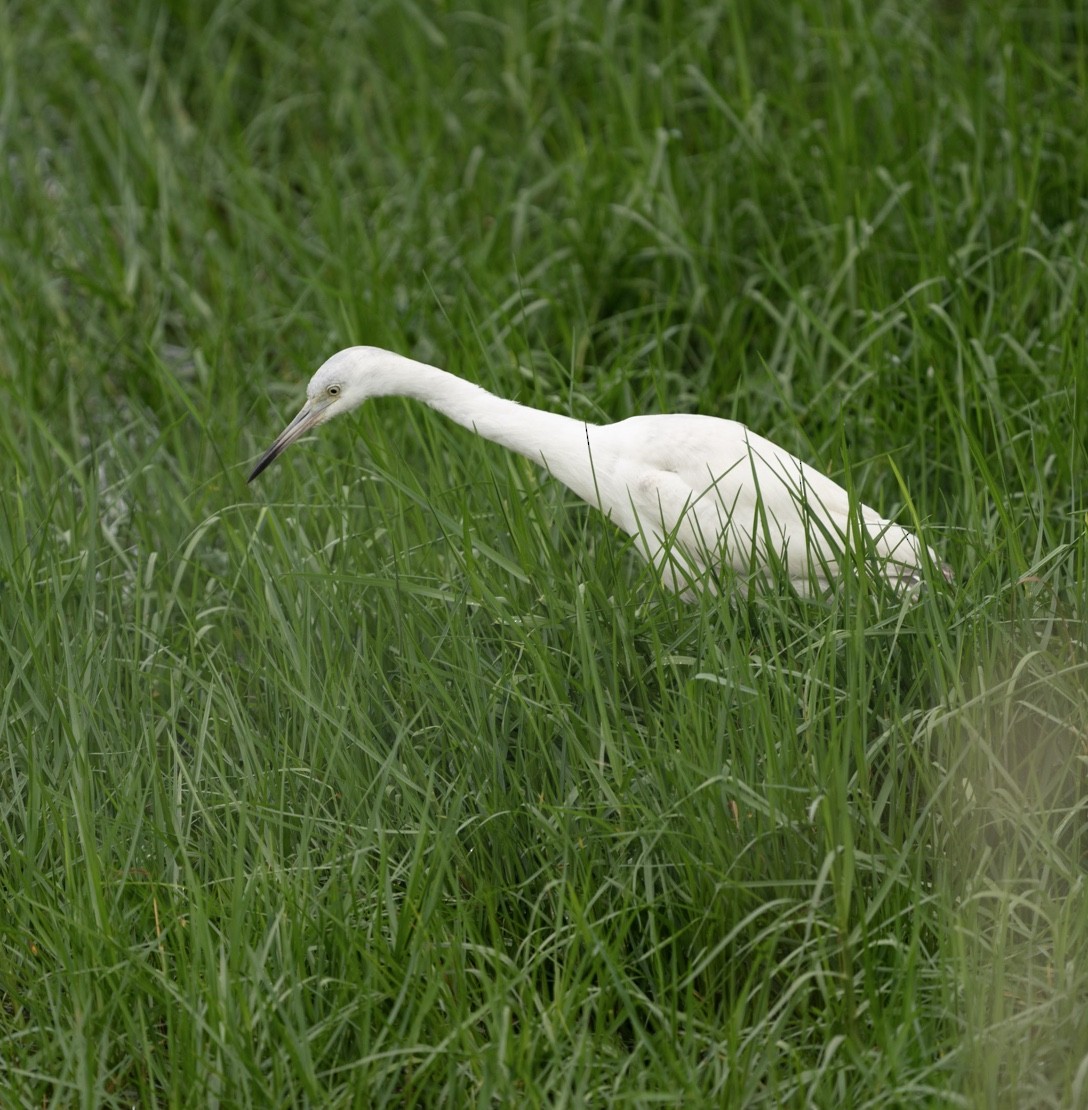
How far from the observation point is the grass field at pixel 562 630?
8.21 ft

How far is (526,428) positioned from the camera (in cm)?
340

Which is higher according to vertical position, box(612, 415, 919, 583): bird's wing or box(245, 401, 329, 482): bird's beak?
box(245, 401, 329, 482): bird's beak

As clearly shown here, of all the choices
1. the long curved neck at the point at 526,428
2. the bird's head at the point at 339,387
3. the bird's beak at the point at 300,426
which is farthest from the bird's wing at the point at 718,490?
the bird's beak at the point at 300,426

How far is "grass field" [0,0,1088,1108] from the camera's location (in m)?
2.50

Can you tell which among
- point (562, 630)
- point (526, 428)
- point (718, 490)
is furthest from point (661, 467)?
point (562, 630)

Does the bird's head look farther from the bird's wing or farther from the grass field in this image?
the bird's wing

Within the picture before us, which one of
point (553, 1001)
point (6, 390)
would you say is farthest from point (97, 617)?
point (553, 1001)

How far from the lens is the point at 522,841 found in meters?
2.87

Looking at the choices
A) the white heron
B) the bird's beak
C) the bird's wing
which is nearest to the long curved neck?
the white heron

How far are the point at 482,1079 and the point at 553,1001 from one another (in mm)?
189

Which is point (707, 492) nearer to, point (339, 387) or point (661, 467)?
point (661, 467)

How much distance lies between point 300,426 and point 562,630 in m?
0.94

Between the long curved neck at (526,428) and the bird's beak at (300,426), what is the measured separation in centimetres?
34

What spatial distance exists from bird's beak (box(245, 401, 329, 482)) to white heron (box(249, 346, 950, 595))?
7 cm
